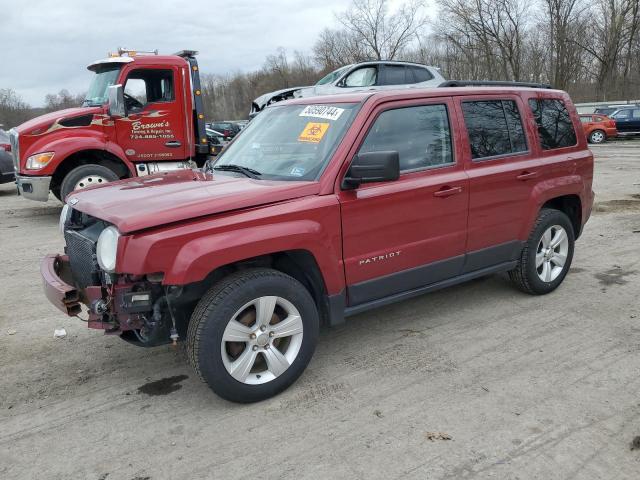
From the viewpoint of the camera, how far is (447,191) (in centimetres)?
393

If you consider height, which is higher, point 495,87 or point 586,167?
point 495,87

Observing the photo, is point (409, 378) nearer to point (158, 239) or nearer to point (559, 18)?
point (158, 239)

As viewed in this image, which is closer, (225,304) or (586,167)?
(225,304)

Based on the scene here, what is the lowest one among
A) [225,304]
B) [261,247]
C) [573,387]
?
[573,387]

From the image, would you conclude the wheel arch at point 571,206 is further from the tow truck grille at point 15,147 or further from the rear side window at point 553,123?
the tow truck grille at point 15,147

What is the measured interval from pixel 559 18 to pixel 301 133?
4911 cm

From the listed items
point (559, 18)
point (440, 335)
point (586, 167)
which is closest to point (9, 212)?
point (440, 335)

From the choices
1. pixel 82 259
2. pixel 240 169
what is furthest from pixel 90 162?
pixel 82 259

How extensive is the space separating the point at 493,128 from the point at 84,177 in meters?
6.88

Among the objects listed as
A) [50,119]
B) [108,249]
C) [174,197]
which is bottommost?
[108,249]

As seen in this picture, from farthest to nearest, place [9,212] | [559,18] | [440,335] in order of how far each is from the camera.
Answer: [559,18], [9,212], [440,335]

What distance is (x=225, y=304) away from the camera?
301cm

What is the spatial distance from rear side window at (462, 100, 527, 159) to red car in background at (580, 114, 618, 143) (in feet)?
74.4

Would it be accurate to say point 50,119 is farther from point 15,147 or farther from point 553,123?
point 553,123
